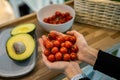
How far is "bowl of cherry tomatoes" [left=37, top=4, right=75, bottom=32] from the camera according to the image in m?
0.88

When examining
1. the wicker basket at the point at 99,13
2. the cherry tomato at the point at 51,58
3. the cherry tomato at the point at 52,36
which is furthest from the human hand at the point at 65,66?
the wicker basket at the point at 99,13

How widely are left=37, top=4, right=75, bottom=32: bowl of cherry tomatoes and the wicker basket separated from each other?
5 centimetres

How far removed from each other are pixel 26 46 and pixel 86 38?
0.29 meters

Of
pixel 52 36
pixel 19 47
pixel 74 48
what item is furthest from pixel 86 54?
pixel 19 47

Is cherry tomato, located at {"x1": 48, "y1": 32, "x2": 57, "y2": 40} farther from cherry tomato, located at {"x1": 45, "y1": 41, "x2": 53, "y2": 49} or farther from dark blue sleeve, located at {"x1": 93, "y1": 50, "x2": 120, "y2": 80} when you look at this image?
dark blue sleeve, located at {"x1": 93, "y1": 50, "x2": 120, "y2": 80}

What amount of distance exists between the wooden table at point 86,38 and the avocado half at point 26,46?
0.23 feet

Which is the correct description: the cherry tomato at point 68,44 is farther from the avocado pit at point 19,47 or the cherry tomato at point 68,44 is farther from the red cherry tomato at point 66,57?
the avocado pit at point 19,47

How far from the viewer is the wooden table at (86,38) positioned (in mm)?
747

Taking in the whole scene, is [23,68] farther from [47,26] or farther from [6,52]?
[47,26]

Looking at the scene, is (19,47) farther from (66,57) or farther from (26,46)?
(66,57)

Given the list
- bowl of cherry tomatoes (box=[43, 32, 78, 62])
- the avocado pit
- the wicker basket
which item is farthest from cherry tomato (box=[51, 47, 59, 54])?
the wicker basket

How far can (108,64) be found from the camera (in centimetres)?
68

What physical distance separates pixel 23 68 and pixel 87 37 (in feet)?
1.10

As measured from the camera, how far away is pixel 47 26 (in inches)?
34.9
